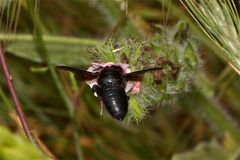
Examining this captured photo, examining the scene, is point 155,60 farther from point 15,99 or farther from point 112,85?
point 15,99

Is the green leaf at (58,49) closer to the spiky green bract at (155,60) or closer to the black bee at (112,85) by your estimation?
the spiky green bract at (155,60)

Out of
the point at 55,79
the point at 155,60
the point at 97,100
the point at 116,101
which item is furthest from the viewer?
the point at 97,100

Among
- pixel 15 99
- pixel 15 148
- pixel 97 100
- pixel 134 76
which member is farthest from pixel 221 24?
pixel 97 100

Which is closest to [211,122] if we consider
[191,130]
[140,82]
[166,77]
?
[191,130]

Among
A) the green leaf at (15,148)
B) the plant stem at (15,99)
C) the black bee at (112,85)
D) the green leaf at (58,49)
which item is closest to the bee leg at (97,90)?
the black bee at (112,85)

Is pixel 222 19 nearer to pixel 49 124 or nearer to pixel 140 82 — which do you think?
pixel 140 82

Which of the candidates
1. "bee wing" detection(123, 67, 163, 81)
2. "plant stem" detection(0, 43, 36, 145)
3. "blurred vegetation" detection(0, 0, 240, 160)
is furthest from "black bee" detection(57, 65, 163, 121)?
"blurred vegetation" detection(0, 0, 240, 160)

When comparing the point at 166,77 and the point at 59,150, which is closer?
the point at 166,77
